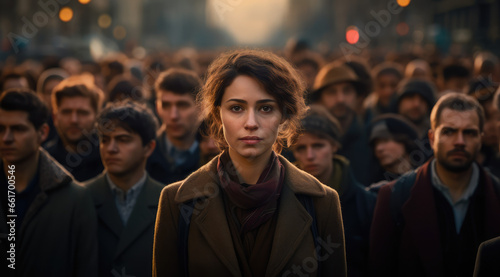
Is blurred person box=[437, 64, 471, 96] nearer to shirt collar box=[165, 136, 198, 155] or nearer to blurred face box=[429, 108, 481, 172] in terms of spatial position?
shirt collar box=[165, 136, 198, 155]

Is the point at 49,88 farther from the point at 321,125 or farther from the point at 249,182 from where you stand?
the point at 249,182

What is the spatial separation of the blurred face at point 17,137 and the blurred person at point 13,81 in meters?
4.36

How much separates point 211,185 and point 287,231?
1.74 ft

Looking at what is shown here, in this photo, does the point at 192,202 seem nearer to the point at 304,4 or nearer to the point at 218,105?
the point at 218,105

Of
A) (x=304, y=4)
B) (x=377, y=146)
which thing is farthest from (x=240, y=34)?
(x=377, y=146)

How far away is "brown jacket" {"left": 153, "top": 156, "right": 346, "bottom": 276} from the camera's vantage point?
3229 mm

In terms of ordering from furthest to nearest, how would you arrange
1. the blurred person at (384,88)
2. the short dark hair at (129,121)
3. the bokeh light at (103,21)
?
the bokeh light at (103,21) < the blurred person at (384,88) < the short dark hair at (129,121)

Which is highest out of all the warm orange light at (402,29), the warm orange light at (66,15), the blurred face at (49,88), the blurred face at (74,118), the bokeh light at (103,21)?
the bokeh light at (103,21)

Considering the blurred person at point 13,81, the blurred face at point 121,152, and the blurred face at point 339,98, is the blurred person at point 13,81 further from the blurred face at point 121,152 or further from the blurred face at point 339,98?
the blurred face at point 339,98

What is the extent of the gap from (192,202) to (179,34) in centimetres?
8967

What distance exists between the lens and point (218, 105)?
3480 millimetres

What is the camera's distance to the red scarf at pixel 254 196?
128 inches

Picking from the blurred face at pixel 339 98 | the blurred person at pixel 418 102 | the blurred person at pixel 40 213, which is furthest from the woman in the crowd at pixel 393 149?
the blurred person at pixel 40 213

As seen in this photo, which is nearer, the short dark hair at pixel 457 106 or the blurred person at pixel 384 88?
the short dark hair at pixel 457 106
